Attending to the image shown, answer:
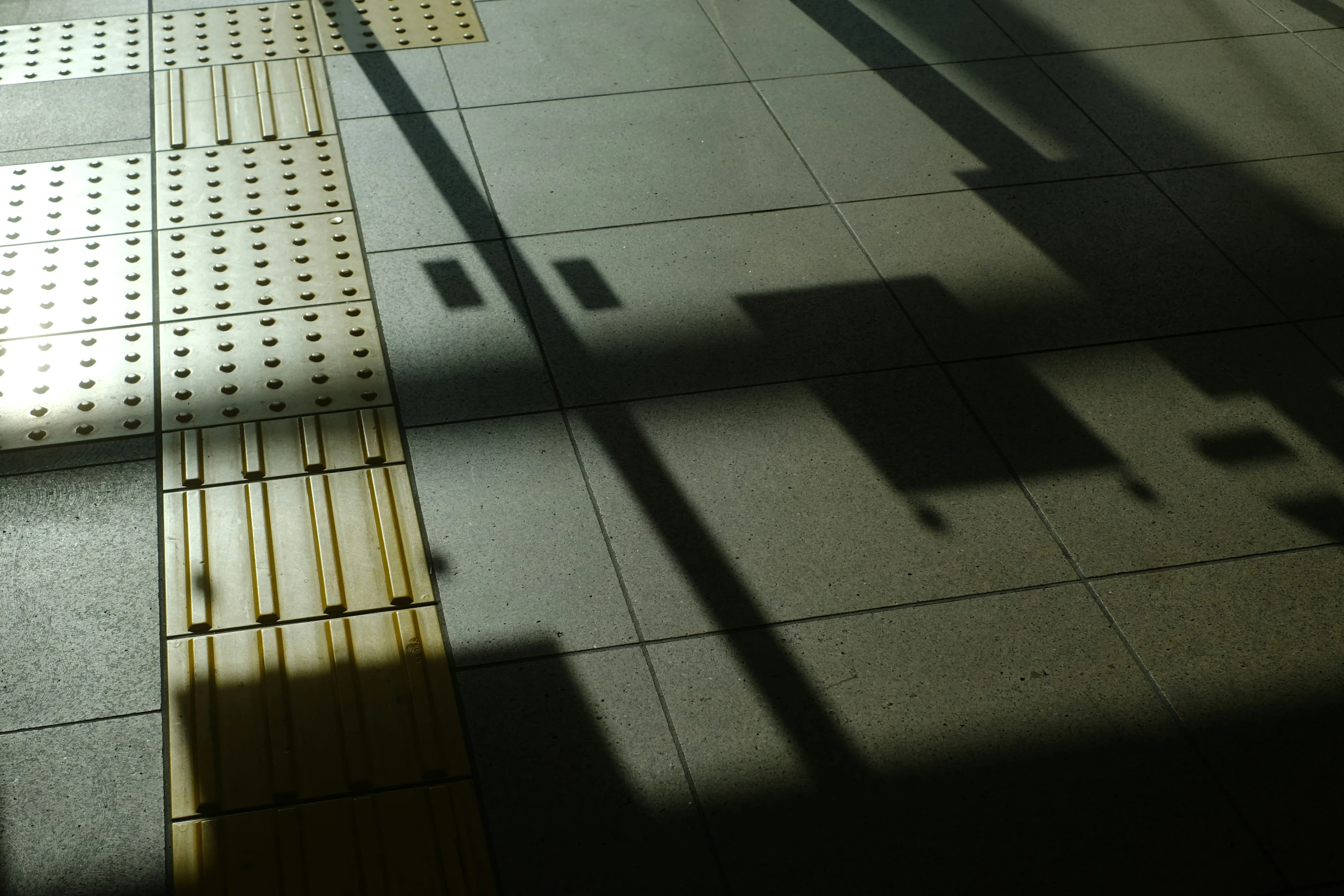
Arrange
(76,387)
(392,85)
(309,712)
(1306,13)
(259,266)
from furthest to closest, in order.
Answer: (1306,13)
(392,85)
(259,266)
(76,387)
(309,712)

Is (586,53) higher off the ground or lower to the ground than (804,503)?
higher

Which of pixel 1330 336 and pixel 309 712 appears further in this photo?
pixel 1330 336

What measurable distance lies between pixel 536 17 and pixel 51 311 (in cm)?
303

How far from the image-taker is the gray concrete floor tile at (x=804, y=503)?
3309 millimetres

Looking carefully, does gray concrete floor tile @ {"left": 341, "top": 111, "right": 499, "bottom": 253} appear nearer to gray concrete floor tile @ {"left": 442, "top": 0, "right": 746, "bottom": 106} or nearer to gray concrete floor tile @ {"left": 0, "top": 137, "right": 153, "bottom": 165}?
gray concrete floor tile @ {"left": 442, "top": 0, "right": 746, "bottom": 106}

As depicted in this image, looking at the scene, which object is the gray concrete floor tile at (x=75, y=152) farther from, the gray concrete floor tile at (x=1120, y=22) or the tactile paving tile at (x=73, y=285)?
the gray concrete floor tile at (x=1120, y=22)

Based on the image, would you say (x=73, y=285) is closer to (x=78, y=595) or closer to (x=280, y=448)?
(x=280, y=448)

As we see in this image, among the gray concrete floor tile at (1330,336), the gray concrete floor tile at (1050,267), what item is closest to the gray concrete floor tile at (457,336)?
the gray concrete floor tile at (1050,267)

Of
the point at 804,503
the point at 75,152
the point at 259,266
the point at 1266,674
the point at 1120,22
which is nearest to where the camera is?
the point at 1266,674

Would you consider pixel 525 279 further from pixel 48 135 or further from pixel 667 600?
pixel 48 135

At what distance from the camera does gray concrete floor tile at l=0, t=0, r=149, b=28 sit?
19.5 ft

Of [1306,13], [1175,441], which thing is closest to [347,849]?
[1175,441]

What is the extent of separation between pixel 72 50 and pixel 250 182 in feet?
5.34

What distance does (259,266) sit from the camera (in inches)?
174
